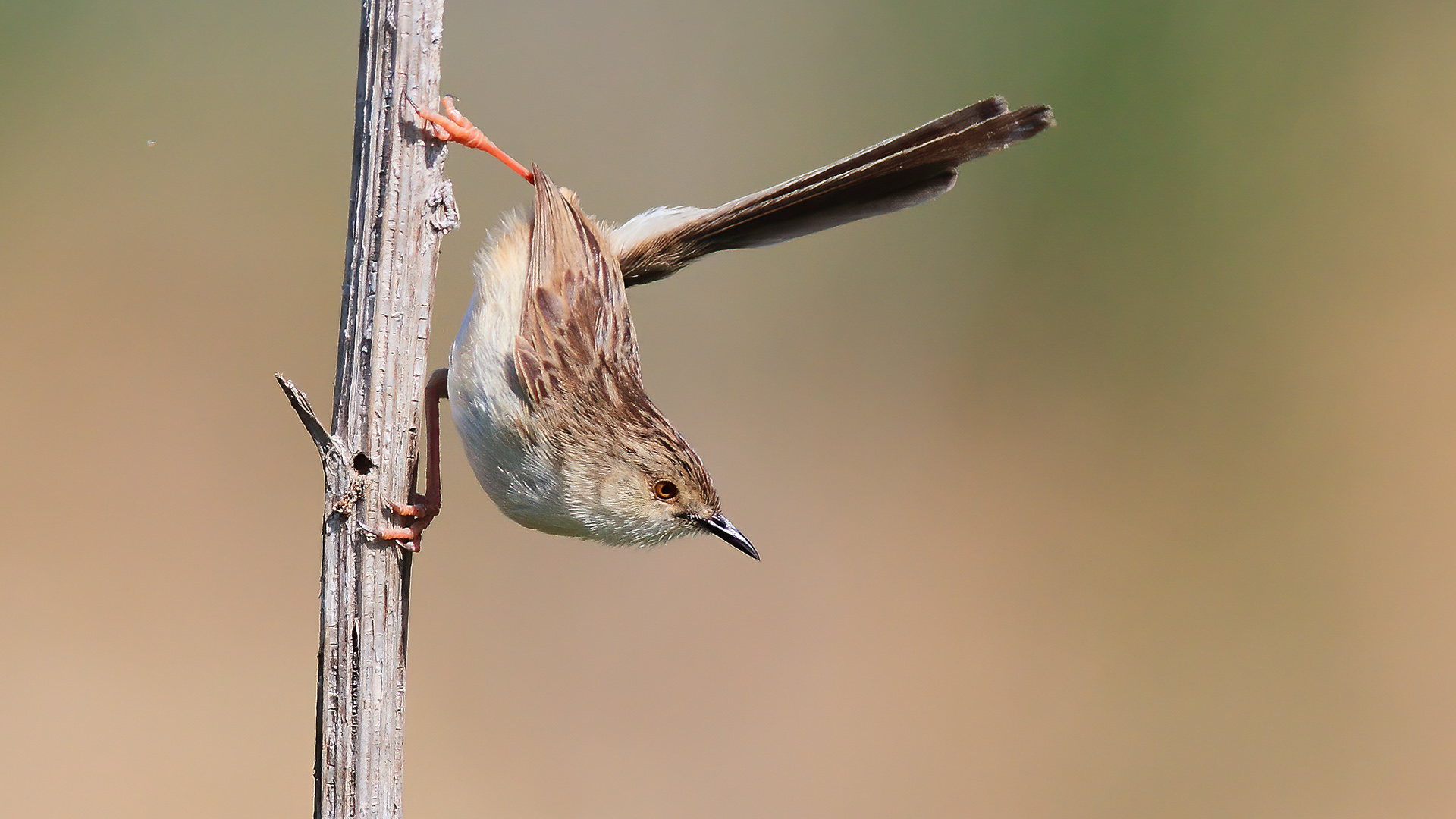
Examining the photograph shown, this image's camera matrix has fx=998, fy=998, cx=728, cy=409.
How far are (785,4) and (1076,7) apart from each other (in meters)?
2.28

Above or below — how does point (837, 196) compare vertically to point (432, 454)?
above

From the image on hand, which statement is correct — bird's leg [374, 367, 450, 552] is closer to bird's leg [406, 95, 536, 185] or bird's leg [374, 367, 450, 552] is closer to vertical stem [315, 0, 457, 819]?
vertical stem [315, 0, 457, 819]

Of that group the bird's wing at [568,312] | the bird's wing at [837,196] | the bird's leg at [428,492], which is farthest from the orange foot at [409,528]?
the bird's wing at [837,196]

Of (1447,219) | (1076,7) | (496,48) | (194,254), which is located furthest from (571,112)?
(1447,219)

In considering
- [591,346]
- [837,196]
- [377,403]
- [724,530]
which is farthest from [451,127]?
[724,530]

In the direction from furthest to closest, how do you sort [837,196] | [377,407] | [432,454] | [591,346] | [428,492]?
[837,196], [591,346], [432,454], [428,492], [377,407]

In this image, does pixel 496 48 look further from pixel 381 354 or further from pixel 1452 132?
pixel 1452 132

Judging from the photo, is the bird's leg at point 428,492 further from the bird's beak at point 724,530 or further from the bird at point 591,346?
the bird's beak at point 724,530

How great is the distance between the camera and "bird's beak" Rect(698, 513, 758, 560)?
10.6 ft

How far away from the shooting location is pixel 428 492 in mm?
2621

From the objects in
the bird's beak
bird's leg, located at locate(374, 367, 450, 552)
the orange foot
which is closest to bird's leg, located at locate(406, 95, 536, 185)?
bird's leg, located at locate(374, 367, 450, 552)

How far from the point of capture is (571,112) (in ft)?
23.5

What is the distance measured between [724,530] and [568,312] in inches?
34.0

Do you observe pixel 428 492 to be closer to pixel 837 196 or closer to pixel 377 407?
pixel 377 407
